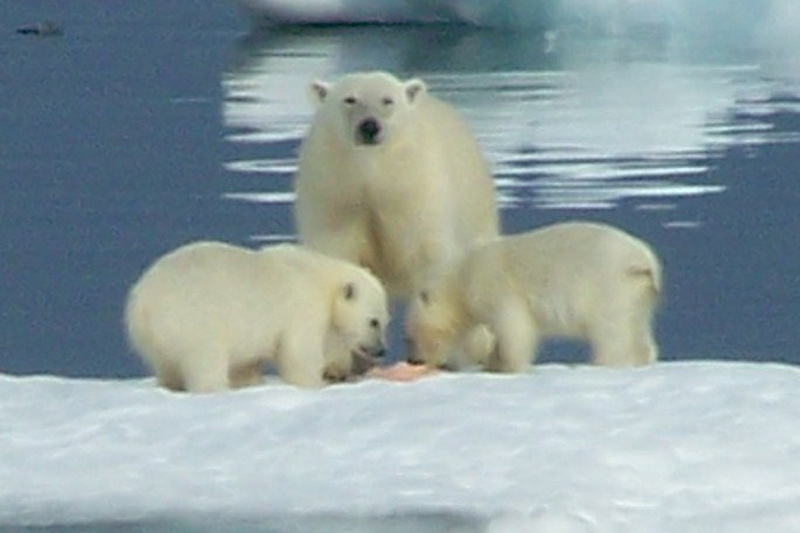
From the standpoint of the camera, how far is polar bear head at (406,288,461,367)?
527 centimetres

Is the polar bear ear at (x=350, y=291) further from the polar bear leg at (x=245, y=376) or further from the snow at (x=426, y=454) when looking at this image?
the snow at (x=426, y=454)

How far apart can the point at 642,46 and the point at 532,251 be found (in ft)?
51.9

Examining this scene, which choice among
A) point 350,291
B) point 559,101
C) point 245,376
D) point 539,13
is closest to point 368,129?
point 350,291

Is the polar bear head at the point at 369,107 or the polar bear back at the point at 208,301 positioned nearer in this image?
the polar bear back at the point at 208,301

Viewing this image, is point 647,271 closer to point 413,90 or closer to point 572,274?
point 572,274

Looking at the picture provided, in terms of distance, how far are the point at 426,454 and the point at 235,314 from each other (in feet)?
3.82

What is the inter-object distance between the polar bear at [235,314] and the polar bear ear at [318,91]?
743mm

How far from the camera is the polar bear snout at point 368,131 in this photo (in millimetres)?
5332

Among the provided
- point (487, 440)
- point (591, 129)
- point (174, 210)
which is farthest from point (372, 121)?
point (591, 129)

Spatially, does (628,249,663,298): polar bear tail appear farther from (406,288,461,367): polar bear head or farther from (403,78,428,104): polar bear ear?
(403,78,428,104): polar bear ear

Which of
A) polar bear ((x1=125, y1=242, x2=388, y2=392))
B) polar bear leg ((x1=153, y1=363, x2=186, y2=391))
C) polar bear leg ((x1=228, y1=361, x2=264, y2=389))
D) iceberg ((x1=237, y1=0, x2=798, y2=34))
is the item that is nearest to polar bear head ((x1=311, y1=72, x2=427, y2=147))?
polar bear ((x1=125, y1=242, x2=388, y2=392))

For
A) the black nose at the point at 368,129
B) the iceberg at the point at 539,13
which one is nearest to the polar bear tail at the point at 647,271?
the black nose at the point at 368,129

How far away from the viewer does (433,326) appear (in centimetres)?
527

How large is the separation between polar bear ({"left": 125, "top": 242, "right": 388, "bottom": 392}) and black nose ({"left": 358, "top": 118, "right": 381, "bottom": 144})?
0.56m
